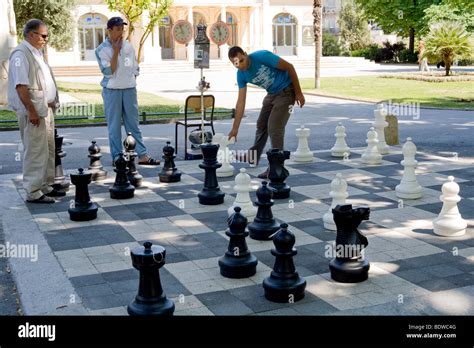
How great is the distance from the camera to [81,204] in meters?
6.66

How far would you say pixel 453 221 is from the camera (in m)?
5.91

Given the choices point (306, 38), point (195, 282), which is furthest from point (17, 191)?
point (306, 38)

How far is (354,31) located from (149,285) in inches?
2121

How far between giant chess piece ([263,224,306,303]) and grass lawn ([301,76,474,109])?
14.6m

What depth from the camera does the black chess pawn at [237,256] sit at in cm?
495

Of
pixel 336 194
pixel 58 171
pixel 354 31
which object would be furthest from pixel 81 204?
pixel 354 31

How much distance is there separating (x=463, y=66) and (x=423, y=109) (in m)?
26.2

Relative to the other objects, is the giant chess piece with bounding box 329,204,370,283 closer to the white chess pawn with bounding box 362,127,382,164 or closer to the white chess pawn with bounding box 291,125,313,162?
the white chess pawn with bounding box 362,127,382,164

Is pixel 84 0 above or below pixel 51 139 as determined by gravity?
above

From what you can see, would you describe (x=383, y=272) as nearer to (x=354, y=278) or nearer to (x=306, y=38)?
(x=354, y=278)

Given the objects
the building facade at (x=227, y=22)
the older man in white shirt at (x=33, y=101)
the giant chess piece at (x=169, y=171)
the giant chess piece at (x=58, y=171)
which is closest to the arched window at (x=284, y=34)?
the building facade at (x=227, y=22)

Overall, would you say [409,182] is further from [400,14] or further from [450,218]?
[400,14]

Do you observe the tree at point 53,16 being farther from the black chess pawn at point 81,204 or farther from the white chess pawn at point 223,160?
the black chess pawn at point 81,204

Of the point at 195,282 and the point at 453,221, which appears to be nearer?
the point at 195,282
